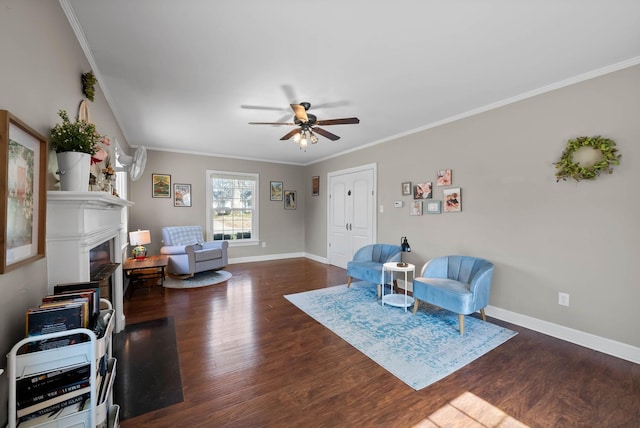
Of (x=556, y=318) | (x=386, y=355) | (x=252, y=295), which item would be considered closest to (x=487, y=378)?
(x=386, y=355)

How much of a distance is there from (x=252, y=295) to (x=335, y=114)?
2830mm

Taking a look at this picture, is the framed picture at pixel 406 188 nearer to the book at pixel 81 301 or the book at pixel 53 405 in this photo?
the book at pixel 81 301

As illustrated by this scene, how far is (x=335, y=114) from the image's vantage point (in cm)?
346

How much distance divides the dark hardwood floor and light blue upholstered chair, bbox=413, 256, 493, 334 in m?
0.45

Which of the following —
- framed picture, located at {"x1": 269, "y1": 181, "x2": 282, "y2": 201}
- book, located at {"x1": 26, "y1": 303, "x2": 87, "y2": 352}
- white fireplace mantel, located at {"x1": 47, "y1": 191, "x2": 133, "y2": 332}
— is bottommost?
book, located at {"x1": 26, "y1": 303, "x2": 87, "y2": 352}

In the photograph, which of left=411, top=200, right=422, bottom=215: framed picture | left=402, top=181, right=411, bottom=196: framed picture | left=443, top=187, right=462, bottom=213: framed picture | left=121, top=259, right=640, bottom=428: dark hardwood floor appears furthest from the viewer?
left=402, top=181, right=411, bottom=196: framed picture

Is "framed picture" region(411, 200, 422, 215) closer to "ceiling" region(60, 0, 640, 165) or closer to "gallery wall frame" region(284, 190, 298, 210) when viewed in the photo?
"ceiling" region(60, 0, 640, 165)

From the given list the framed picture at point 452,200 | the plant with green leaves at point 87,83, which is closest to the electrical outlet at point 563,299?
the framed picture at point 452,200

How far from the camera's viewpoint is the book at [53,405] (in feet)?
3.31

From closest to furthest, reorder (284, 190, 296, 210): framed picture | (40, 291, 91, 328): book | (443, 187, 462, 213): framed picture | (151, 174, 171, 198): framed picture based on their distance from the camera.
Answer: (40, 291, 91, 328): book < (443, 187, 462, 213): framed picture < (151, 174, 171, 198): framed picture < (284, 190, 296, 210): framed picture

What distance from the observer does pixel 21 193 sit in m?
1.09

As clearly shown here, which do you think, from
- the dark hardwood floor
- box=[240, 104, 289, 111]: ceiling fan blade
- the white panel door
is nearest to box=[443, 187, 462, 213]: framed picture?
the white panel door

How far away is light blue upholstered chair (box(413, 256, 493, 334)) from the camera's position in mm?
2717

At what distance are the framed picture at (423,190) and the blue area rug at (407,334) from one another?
1554 mm
